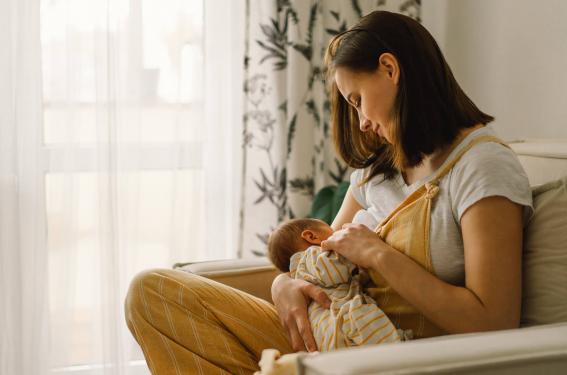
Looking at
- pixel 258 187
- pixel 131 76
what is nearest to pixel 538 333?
pixel 258 187

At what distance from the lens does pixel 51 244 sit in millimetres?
2707

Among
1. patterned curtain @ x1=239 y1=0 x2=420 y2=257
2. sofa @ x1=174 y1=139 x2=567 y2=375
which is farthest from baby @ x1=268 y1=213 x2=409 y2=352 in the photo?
patterned curtain @ x1=239 y1=0 x2=420 y2=257

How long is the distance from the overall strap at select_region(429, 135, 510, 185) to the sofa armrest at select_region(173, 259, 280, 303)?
0.60 metres

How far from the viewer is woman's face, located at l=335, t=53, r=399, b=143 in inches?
58.5

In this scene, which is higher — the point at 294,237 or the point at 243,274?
the point at 294,237

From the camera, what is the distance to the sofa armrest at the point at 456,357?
3.13 feet

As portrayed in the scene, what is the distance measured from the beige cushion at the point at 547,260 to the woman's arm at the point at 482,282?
2.4 inches

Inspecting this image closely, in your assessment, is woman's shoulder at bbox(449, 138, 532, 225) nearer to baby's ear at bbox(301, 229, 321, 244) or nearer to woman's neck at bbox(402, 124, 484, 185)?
woman's neck at bbox(402, 124, 484, 185)

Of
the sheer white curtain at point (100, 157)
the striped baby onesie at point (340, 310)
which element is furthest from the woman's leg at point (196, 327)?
the sheer white curtain at point (100, 157)

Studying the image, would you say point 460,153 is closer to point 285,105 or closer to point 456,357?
point 456,357

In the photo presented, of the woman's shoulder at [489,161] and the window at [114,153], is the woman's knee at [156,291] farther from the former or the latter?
the window at [114,153]

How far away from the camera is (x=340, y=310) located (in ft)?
4.69

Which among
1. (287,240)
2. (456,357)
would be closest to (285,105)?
(287,240)

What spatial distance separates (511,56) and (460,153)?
3.45 feet
